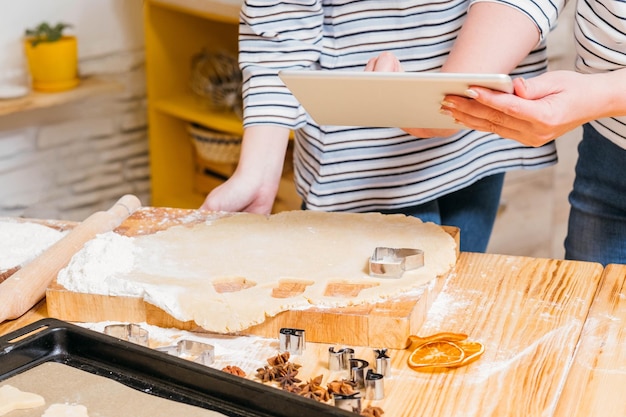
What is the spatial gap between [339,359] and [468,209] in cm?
59

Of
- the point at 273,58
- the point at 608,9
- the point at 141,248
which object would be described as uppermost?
the point at 608,9

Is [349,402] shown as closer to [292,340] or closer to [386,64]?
[292,340]

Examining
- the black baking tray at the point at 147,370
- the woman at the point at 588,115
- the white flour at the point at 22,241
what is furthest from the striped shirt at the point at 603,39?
the white flour at the point at 22,241

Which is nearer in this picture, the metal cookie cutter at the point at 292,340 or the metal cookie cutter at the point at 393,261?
the metal cookie cutter at the point at 292,340

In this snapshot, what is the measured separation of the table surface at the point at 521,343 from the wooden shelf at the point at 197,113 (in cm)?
135

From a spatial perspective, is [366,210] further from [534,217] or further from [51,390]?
[534,217]

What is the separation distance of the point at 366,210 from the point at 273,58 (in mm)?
289

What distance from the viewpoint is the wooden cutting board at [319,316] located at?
1.01 metres

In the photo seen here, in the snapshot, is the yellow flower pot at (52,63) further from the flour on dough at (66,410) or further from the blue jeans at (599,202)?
the flour on dough at (66,410)

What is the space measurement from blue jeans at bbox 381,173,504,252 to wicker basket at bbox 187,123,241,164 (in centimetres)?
117

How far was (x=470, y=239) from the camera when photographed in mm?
1496

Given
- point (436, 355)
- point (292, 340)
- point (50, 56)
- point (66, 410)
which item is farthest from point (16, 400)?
point (50, 56)

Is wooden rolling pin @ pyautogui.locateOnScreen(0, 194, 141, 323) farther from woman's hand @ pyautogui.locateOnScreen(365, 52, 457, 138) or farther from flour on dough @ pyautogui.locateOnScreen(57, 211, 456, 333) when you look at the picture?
woman's hand @ pyautogui.locateOnScreen(365, 52, 457, 138)

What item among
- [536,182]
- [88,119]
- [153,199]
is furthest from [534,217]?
[88,119]
